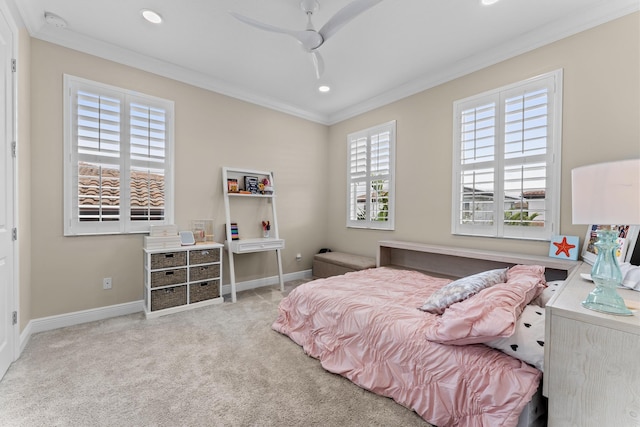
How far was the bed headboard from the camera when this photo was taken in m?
2.44

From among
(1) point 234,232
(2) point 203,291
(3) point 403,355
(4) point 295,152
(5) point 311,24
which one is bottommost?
(2) point 203,291

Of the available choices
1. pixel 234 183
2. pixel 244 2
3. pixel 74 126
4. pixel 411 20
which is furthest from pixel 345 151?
pixel 74 126

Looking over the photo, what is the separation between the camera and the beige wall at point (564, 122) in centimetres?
222

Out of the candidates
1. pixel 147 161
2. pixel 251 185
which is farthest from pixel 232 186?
pixel 147 161

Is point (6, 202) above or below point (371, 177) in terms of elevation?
below

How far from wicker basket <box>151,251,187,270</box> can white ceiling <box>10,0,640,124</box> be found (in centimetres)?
215

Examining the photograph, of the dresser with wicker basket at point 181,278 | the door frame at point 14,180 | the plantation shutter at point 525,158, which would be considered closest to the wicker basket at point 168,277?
the dresser with wicker basket at point 181,278

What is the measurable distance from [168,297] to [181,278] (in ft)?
0.77

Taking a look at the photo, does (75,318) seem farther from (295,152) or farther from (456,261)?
(456,261)

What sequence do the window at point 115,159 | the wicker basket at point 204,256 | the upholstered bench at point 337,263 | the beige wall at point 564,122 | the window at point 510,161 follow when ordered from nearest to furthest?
the beige wall at point 564,122, the window at point 510,161, the window at point 115,159, the wicker basket at point 204,256, the upholstered bench at point 337,263

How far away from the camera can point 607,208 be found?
116cm

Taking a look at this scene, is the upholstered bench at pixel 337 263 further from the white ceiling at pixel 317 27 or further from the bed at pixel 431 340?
the white ceiling at pixel 317 27

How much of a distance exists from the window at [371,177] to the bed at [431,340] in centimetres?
160

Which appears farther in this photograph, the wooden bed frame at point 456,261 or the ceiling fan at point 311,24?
the wooden bed frame at point 456,261
